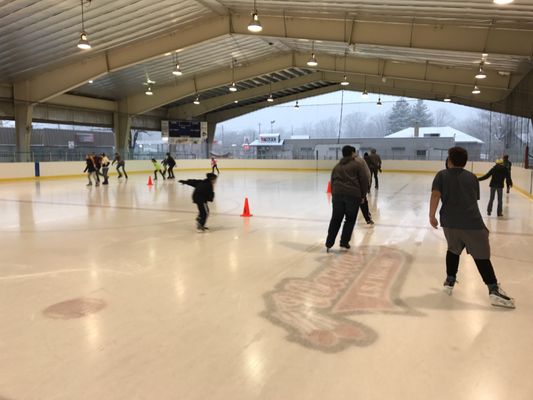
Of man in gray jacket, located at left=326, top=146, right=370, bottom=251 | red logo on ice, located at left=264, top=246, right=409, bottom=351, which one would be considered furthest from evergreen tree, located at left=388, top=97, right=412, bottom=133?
red logo on ice, located at left=264, top=246, right=409, bottom=351

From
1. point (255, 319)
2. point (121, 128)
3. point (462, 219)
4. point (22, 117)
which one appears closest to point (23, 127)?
point (22, 117)

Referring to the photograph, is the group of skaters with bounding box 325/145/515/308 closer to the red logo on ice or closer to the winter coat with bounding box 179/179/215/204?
the red logo on ice

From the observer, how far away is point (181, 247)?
625cm

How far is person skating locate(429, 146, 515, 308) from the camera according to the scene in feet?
12.4

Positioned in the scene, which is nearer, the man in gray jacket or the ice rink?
the ice rink

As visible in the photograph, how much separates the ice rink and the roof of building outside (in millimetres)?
30071

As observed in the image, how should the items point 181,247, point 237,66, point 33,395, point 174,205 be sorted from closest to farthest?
point 33,395 < point 181,247 < point 174,205 < point 237,66

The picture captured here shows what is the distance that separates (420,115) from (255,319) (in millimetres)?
38896

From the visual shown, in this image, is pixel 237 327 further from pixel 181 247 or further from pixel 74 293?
pixel 181 247

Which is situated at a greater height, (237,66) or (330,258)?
(237,66)

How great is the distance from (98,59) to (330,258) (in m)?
16.4

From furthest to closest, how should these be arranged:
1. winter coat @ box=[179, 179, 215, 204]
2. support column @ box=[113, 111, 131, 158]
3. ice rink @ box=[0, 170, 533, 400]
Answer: support column @ box=[113, 111, 131, 158], winter coat @ box=[179, 179, 215, 204], ice rink @ box=[0, 170, 533, 400]

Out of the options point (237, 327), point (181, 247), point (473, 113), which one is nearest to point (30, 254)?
point (181, 247)


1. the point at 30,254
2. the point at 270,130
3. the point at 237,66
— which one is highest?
the point at 237,66
